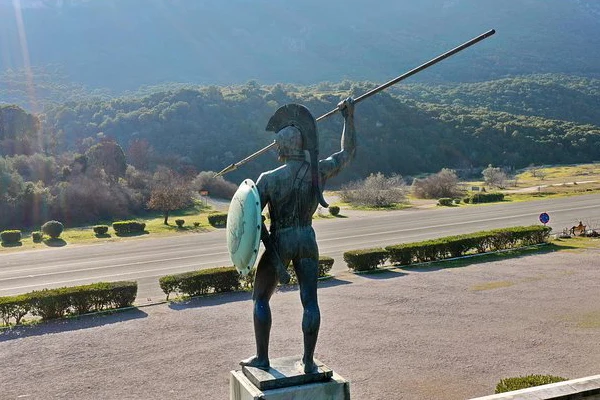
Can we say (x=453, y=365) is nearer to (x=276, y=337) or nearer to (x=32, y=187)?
(x=276, y=337)

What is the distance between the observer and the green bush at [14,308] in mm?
14461

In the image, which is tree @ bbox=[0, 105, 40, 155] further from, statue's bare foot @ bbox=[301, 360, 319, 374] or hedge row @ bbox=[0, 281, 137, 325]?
statue's bare foot @ bbox=[301, 360, 319, 374]

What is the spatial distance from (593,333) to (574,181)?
59.3m

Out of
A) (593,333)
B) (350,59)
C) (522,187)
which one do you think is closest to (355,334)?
(593,333)

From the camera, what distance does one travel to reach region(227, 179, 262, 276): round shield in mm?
5508

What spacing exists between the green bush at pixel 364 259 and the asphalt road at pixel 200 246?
1.05 meters

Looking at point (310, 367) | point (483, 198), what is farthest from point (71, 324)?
point (483, 198)

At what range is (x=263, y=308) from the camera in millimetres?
5887

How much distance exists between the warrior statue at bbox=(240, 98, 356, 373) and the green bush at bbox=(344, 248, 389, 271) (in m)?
14.2

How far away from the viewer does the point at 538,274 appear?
18641 mm

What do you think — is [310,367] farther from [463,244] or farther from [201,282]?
[463,244]

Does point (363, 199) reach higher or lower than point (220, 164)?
lower

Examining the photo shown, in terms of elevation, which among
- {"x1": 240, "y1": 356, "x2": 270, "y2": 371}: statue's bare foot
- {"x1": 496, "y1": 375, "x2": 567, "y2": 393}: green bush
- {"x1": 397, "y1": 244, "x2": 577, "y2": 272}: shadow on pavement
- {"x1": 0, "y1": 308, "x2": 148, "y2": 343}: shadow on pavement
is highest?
{"x1": 240, "y1": 356, "x2": 270, "y2": 371}: statue's bare foot

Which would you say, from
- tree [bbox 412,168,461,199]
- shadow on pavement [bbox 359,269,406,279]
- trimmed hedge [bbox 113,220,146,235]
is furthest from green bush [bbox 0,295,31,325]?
tree [bbox 412,168,461,199]
